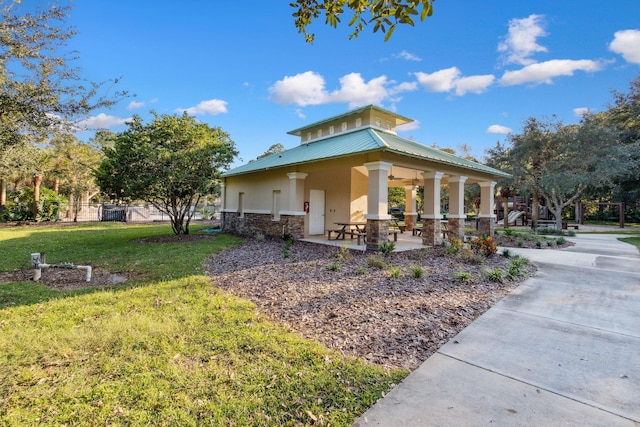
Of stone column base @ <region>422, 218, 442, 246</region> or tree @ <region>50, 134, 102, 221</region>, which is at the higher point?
tree @ <region>50, 134, 102, 221</region>

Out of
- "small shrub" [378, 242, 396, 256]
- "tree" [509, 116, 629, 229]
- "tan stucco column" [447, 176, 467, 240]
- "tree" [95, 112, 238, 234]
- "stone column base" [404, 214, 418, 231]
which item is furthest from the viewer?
Result: "stone column base" [404, 214, 418, 231]

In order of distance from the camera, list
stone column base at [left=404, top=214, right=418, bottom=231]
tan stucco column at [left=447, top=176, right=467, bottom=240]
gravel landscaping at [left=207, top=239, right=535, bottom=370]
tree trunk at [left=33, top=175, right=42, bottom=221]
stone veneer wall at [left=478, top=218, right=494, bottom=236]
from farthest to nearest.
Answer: tree trunk at [left=33, top=175, right=42, bottom=221], stone column base at [left=404, top=214, right=418, bottom=231], stone veneer wall at [left=478, top=218, right=494, bottom=236], tan stucco column at [left=447, top=176, right=467, bottom=240], gravel landscaping at [left=207, top=239, right=535, bottom=370]

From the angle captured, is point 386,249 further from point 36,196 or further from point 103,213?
point 103,213

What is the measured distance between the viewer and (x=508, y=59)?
11.2 metres

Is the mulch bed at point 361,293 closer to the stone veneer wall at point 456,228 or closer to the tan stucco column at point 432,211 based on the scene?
the tan stucco column at point 432,211

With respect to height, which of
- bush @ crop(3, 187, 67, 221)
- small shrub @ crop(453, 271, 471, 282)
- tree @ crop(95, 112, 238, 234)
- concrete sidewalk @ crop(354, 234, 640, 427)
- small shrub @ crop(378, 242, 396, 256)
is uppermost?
tree @ crop(95, 112, 238, 234)

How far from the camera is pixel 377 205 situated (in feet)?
31.0

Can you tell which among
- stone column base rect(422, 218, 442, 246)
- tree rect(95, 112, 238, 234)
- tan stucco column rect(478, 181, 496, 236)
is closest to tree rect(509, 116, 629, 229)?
tan stucco column rect(478, 181, 496, 236)

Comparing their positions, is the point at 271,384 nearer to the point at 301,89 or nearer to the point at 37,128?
the point at 37,128

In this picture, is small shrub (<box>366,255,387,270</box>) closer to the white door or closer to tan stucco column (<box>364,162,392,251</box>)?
tan stucco column (<box>364,162,392,251</box>)

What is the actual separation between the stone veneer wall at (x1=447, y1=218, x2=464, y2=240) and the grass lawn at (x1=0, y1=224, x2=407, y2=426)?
396 inches

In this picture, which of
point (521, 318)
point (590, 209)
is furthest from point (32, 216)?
point (590, 209)

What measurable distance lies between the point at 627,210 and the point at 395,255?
31.9 meters

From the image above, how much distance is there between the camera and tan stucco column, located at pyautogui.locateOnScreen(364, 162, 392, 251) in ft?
30.8
